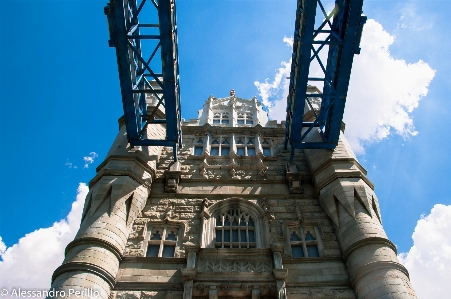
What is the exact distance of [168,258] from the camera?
13633mm

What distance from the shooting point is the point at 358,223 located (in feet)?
45.8

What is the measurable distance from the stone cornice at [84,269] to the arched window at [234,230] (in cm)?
397

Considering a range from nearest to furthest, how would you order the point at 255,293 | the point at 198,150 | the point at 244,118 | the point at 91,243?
the point at 255,293 → the point at 91,243 → the point at 198,150 → the point at 244,118

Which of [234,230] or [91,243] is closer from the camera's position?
[91,243]

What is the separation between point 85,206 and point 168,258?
155 inches

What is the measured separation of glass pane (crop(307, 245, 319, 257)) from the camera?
46.9ft

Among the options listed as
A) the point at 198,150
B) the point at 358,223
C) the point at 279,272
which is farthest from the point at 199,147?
the point at 279,272

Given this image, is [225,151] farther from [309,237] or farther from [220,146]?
[309,237]

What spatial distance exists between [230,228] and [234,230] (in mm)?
173

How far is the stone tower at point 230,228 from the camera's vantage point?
40.6 ft

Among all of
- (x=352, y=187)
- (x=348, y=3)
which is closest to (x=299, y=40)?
(x=348, y=3)

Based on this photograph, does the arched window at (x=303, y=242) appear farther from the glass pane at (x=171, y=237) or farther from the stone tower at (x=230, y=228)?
the glass pane at (x=171, y=237)

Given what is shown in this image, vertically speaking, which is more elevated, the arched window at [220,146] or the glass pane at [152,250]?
the arched window at [220,146]

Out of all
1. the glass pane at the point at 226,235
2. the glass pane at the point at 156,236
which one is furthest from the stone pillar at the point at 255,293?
the glass pane at the point at 156,236
